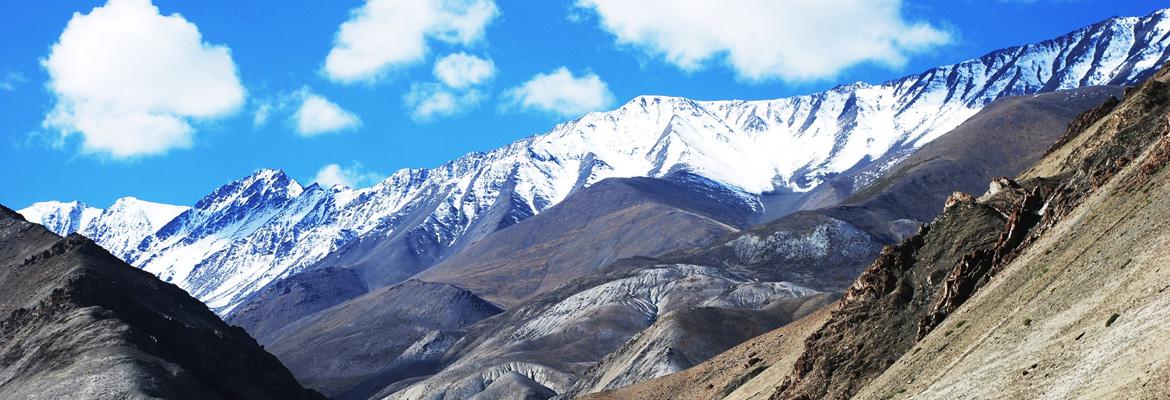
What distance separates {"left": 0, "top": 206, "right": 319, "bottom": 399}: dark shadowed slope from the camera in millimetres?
98875

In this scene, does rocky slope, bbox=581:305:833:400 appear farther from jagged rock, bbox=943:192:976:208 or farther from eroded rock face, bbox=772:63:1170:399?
jagged rock, bbox=943:192:976:208

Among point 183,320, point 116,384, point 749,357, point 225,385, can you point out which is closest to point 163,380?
point 116,384

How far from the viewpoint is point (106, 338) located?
10612 centimetres

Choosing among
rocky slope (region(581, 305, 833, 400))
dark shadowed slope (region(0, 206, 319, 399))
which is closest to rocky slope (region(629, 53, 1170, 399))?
rocky slope (region(581, 305, 833, 400))

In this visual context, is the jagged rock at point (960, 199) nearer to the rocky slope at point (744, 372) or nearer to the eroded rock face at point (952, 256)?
the eroded rock face at point (952, 256)

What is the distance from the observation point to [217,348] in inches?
4564

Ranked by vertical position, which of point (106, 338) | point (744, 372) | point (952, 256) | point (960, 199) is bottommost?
point (744, 372)

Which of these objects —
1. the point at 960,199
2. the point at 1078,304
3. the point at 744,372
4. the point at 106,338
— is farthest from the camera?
the point at 106,338

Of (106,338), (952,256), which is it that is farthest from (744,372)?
(106,338)

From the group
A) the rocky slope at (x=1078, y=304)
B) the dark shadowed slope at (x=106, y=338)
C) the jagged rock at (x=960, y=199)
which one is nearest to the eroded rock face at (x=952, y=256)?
the jagged rock at (x=960, y=199)

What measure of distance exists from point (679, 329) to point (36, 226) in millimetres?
75532

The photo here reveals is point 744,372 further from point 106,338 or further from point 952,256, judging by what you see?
point 106,338

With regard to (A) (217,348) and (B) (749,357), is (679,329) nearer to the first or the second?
(A) (217,348)

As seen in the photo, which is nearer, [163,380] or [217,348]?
[163,380]
